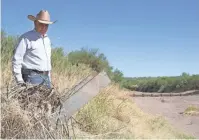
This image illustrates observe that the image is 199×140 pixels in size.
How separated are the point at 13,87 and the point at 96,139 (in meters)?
1.62

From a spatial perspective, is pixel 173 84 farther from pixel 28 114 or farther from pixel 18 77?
pixel 28 114

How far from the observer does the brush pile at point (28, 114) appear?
4.94 m

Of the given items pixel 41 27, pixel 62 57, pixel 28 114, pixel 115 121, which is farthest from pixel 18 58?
pixel 62 57

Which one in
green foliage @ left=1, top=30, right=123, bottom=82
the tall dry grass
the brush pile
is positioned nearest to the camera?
the brush pile

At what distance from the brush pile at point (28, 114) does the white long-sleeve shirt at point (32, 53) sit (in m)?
0.65

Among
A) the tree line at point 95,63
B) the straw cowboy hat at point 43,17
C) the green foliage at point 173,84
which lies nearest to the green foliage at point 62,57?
the tree line at point 95,63

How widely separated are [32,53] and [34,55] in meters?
0.04

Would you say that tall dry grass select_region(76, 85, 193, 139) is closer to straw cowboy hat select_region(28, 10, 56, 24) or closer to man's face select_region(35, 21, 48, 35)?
man's face select_region(35, 21, 48, 35)

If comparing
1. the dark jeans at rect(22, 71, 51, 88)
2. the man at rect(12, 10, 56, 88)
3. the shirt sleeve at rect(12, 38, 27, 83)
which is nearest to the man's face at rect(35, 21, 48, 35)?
the man at rect(12, 10, 56, 88)

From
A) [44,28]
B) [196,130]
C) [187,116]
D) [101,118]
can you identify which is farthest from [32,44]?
[187,116]

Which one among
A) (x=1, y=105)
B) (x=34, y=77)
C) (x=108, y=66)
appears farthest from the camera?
(x=108, y=66)

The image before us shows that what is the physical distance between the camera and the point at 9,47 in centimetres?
1165

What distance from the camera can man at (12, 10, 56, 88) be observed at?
19.2ft

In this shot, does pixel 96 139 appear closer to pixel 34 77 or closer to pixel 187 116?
pixel 34 77
